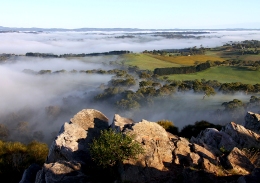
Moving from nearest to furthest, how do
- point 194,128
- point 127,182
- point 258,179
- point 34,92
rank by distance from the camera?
point 258,179 → point 127,182 → point 194,128 → point 34,92

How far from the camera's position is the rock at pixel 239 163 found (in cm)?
1847

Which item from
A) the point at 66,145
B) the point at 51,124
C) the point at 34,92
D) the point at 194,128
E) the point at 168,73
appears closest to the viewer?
the point at 66,145

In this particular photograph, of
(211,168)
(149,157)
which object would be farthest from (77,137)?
(211,168)

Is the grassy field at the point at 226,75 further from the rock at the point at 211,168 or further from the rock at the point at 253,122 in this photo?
Answer: the rock at the point at 211,168

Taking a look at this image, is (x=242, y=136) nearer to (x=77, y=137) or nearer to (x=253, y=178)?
(x=253, y=178)

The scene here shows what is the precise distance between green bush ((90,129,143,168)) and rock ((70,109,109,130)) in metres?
8.84

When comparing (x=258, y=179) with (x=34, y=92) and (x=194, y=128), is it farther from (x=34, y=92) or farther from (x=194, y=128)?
(x=34, y=92)

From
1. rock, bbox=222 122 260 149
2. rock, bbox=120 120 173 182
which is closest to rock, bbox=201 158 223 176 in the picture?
rock, bbox=120 120 173 182

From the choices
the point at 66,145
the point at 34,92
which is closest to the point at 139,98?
the point at 66,145

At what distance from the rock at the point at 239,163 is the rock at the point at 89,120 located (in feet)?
42.2

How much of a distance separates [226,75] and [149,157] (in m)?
119

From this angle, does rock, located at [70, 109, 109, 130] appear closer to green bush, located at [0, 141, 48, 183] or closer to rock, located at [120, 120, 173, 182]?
rock, located at [120, 120, 173, 182]

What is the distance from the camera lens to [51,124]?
291ft

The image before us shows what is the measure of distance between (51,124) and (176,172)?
246ft
